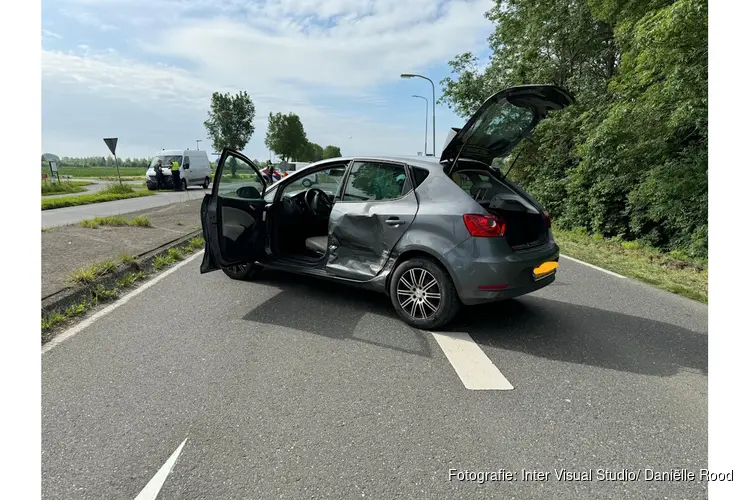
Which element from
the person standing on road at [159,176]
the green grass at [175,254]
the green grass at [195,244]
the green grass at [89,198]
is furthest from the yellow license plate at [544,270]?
the person standing on road at [159,176]

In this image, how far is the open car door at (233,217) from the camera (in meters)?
4.85

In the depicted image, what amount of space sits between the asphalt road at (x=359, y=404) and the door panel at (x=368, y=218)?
541 mm

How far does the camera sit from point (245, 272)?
19.2ft

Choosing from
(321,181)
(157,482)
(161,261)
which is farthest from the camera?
(161,261)

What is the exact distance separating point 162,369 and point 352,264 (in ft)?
6.67

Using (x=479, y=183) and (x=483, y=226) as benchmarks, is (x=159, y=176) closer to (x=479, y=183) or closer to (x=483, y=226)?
(x=479, y=183)

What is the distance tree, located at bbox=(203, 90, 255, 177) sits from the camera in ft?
179

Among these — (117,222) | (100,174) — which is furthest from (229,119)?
(117,222)

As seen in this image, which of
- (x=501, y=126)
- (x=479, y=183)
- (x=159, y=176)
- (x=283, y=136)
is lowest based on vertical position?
(x=479, y=183)

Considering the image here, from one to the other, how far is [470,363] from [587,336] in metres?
1.33

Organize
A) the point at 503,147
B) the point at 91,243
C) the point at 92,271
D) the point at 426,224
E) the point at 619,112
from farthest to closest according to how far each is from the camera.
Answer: the point at 619,112 → the point at 91,243 → the point at 92,271 → the point at 503,147 → the point at 426,224

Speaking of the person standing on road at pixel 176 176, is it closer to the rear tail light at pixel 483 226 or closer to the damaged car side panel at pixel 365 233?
the damaged car side panel at pixel 365 233

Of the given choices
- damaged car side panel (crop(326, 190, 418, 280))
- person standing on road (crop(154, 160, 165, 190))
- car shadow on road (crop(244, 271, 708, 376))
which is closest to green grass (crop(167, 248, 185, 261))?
car shadow on road (crop(244, 271, 708, 376))

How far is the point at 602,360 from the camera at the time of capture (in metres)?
3.70
